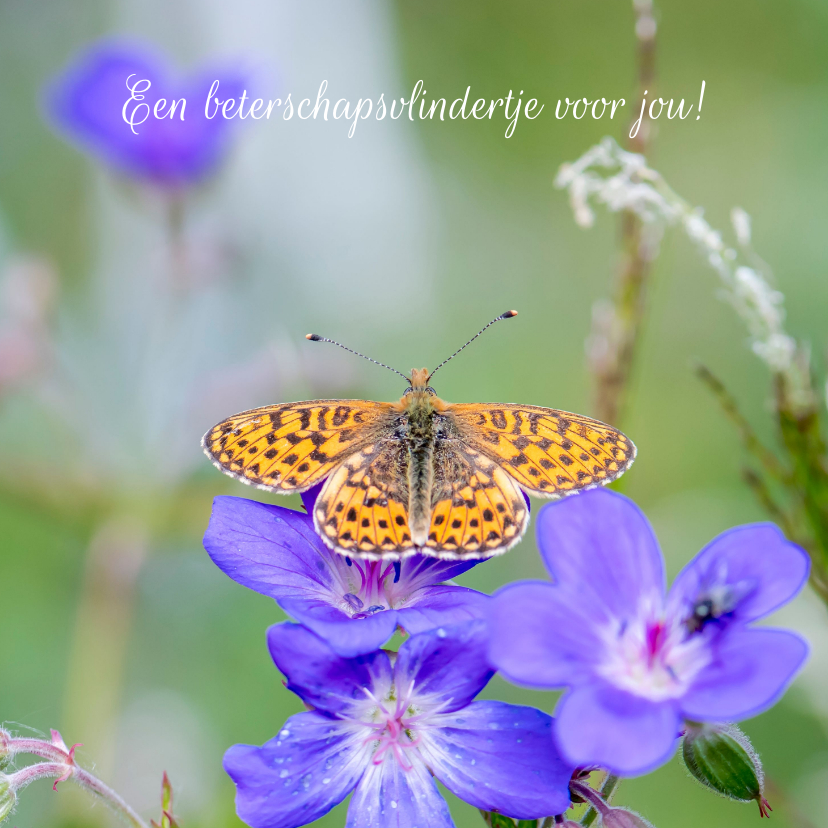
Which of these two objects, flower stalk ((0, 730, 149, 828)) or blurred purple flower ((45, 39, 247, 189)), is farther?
blurred purple flower ((45, 39, 247, 189))

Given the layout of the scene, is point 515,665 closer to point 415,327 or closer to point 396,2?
point 415,327

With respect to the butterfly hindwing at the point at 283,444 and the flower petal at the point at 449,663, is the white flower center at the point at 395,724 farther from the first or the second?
the butterfly hindwing at the point at 283,444

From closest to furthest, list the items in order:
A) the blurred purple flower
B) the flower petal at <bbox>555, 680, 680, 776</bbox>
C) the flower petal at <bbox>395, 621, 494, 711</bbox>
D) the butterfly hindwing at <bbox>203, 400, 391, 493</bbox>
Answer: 1. the flower petal at <bbox>555, 680, 680, 776</bbox>
2. the flower petal at <bbox>395, 621, 494, 711</bbox>
3. the butterfly hindwing at <bbox>203, 400, 391, 493</bbox>
4. the blurred purple flower

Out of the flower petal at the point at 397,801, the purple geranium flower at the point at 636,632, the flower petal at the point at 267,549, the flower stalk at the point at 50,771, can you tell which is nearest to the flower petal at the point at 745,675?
the purple geranium flower at the point at 636,632

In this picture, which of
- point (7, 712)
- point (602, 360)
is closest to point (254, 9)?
point (7, 712)

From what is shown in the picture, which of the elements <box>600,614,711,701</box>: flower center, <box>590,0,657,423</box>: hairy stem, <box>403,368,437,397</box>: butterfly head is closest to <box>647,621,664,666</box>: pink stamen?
<box>600,614,711,701</box>: flower center

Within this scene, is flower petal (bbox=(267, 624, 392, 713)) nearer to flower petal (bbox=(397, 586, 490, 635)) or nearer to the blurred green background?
flower petal (bbox=(397, 586, 490, 635))
